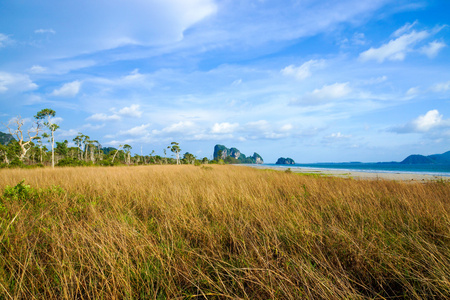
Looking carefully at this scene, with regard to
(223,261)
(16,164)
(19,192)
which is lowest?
(223,261)

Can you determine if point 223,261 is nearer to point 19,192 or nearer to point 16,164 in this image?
point 19,192

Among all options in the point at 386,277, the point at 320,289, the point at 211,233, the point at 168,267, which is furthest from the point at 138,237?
the point at 386,277

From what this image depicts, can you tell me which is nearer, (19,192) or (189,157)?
(19,192)

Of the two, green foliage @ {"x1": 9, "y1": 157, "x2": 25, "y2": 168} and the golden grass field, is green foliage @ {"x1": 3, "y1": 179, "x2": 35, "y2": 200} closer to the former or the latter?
the golden grass field

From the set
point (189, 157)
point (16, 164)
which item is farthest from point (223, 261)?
point (189, 157)

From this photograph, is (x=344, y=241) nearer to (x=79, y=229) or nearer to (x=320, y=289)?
(x=320, y=289)

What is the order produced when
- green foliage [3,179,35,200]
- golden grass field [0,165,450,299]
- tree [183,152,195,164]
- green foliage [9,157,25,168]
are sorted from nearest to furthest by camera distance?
golden grass field [0,165,450,299] < green foliage [3,179,35,200] < green foliage [9,157,25,168] < tree [183,152,195,164]

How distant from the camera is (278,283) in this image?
4.82ft

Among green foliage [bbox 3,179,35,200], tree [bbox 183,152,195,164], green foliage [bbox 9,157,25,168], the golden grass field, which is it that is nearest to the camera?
the golden grass field

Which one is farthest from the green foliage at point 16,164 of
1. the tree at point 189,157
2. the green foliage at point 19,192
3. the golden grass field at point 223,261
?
the tree at point 189,157

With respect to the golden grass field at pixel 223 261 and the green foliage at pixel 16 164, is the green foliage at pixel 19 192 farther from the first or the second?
the green foliage at pixel 16 164

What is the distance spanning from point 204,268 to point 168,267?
0.32 metres

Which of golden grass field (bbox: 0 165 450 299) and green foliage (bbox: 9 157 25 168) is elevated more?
green foliage (bbox: 9 157 25 168)

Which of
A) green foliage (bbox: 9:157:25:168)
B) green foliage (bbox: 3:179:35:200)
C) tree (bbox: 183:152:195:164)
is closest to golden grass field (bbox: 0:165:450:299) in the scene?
green foliage (bbox: 3:179:35:200)
